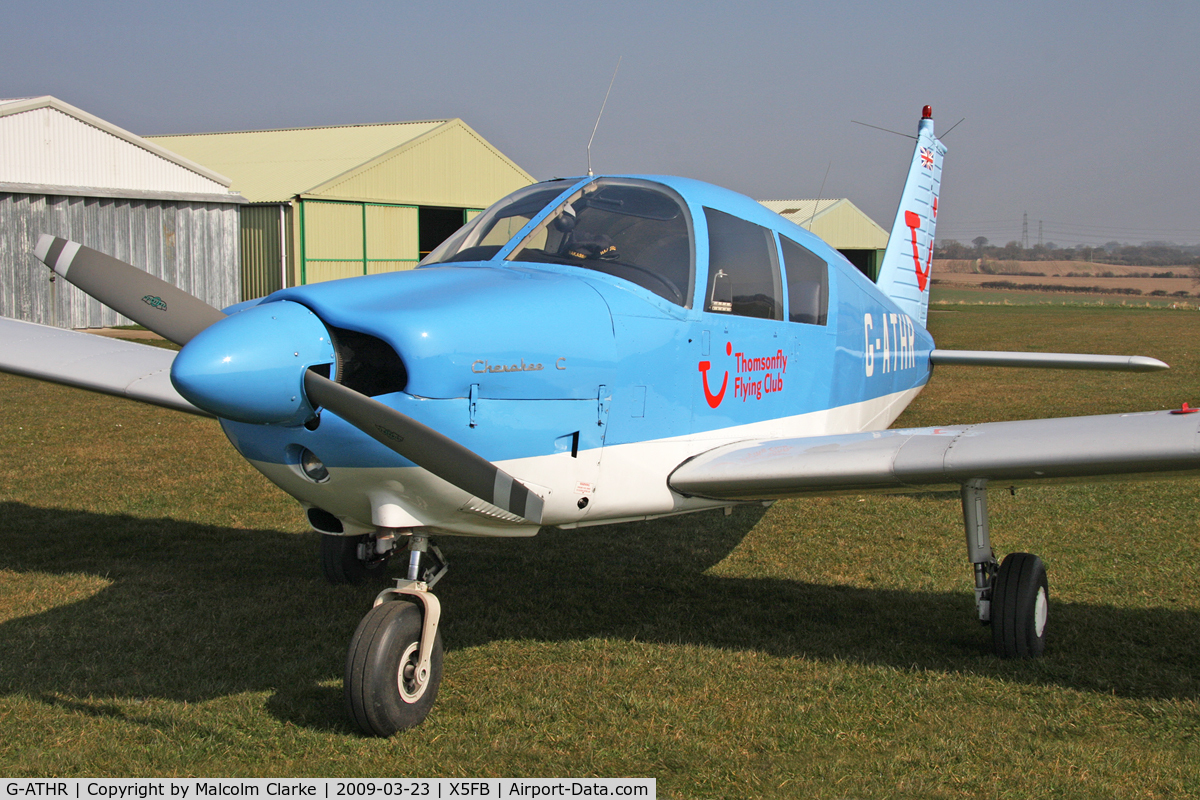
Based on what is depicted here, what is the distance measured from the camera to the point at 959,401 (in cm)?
1464

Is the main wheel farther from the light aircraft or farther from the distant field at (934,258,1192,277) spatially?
the distant field at (934,258,1192,277)

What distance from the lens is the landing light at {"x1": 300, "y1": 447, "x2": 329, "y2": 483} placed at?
A: 3.77 metres

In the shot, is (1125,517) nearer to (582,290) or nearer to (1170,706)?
(1170,706)

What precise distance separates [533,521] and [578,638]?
134cm

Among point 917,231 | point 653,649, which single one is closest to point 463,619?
point 653,649

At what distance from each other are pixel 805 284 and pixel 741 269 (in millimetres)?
771

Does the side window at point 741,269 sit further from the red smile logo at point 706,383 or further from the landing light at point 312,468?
the landing light at point 312,468

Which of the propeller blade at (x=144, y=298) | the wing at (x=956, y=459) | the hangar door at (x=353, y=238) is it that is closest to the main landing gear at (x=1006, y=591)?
the wing at (x=956, y=459)

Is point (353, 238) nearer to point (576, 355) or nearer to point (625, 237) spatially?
point (625, 237)

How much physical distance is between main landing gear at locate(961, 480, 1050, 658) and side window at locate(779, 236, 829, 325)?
1388mm

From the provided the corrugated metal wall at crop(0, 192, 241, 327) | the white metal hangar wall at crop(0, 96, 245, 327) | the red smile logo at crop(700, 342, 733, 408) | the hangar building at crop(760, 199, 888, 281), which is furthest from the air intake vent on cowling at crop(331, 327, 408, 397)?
the hangar building at crop(760, 199, 888, 281)

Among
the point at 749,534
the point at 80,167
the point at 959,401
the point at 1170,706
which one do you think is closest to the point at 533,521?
the point at 1170,706

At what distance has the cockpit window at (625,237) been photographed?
15.0 ft

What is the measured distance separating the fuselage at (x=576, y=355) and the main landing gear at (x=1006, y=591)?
1137 mm
